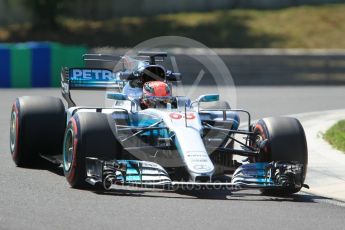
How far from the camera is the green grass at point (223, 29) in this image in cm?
3594

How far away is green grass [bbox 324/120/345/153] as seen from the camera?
1513 centimetres

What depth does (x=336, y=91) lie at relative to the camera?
26.1 meters

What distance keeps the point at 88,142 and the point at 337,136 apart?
6066 millimetres

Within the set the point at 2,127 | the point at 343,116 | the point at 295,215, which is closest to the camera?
the point at 295,215

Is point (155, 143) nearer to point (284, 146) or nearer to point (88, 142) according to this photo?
point (88, 142)

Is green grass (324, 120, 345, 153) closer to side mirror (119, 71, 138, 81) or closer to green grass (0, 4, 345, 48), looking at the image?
side mirror (119, 71, 138, 81)

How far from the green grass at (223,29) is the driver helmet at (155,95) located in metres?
23.3

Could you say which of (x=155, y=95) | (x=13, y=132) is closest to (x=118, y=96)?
(x=155, y=95)

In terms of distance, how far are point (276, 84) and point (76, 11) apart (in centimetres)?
1279

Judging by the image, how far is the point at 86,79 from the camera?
13.6m

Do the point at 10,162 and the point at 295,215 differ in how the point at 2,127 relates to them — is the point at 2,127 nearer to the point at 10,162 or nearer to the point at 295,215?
the point at 10,162

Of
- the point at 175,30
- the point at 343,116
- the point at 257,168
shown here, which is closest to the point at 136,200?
the point at 257,168

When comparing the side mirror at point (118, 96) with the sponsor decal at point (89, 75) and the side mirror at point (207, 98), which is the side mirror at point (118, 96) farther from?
the sponsor decal at point (89, 75)

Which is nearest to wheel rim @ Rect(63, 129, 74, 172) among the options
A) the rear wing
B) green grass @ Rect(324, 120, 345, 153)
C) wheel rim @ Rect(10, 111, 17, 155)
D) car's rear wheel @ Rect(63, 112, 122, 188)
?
car's rear wheel @ Rect(63, 112, 122, 188)
